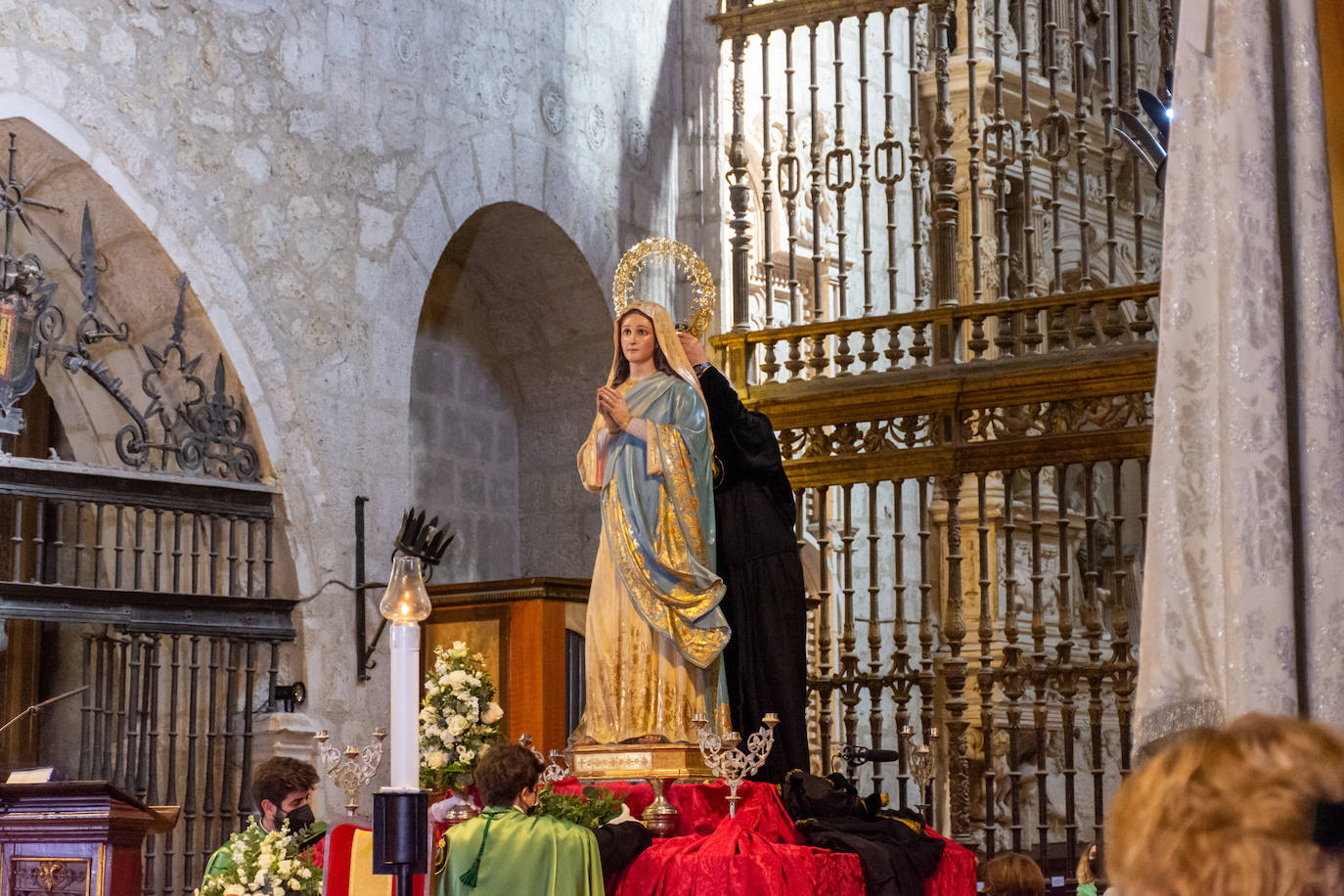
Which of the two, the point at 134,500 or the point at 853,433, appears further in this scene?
the point at 853,433

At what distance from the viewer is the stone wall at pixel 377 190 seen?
25.1 feet

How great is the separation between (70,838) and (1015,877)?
269 centimetres

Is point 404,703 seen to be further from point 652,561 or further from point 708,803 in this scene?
point 652,561

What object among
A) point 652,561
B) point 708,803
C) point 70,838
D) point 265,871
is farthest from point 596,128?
point 265,871

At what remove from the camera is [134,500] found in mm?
7215

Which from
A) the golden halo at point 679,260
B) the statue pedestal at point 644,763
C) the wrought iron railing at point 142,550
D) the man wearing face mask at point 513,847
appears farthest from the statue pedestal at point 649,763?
the wrought iron railing at point 142,550

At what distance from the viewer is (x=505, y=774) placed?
4.90 meters

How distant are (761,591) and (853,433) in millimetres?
2520

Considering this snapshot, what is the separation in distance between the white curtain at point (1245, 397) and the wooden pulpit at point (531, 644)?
18.9ft

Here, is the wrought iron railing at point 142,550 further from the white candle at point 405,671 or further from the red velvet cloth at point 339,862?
the white candle at point 405,671

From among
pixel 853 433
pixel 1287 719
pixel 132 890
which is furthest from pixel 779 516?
pixel 1287 719

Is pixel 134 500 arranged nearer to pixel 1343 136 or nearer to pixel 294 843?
pixel 294 843

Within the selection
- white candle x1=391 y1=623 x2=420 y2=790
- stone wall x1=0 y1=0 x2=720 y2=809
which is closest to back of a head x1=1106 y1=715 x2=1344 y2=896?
white candle x1=391 y1=623 x2=420 y2=790

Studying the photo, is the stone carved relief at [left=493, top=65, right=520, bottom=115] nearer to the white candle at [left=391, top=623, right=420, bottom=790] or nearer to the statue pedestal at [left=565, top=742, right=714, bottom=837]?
the statue pedestal at [left=565, top=742, right=714, bottom=837]
